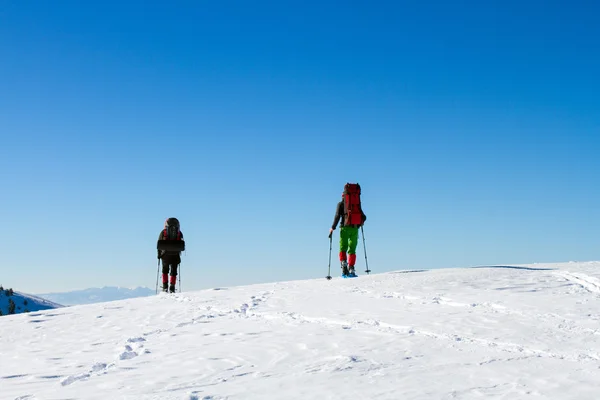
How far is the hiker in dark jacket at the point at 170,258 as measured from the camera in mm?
18516

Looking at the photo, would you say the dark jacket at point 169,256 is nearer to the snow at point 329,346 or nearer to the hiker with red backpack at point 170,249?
the hiker with red backpack at point 170,249

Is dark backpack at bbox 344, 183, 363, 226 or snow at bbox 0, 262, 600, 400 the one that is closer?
snow at bbox 0, 262, 600, 400

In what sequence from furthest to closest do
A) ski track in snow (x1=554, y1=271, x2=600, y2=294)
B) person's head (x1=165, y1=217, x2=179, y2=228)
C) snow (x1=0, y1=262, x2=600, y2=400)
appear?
person's head (x1=165, y1=217, x2=179, y2=228)
ski track in snow (x1=554, y1=271, x2=600, y2=294)
snow (x1=0, y1=262, x2=600, y2=400)

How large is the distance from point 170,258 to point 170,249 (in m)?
0.35

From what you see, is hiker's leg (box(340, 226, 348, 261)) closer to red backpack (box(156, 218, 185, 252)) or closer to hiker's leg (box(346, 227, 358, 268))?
hiker's leg (box(346, 227, 358, 268))

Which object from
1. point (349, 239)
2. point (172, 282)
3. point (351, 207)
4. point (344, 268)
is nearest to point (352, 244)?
point (349, 239)

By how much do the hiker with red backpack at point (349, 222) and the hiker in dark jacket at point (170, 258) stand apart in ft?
18.0

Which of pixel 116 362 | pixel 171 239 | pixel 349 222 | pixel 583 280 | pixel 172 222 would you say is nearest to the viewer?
pixel 116 362

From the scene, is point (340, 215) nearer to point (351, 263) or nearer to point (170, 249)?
point (351, 263)

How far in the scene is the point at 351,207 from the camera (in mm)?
17688

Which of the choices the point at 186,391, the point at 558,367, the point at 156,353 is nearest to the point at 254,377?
the point at 186,391

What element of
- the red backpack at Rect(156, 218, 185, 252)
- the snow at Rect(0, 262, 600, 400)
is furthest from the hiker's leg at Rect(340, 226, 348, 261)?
the red backpack at Rect(156, 218, 185, 252)

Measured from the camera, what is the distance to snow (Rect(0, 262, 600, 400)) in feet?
17.9

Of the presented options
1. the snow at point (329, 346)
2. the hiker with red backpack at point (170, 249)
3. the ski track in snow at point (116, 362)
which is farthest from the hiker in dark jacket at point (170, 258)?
the ski track in snow at point (116, 362)
